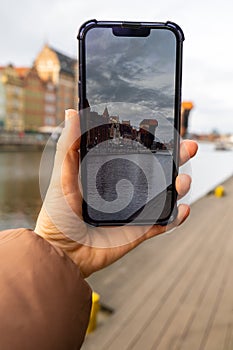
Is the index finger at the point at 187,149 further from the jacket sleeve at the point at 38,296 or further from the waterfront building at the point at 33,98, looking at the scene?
the waterfront building at the point at 33,98

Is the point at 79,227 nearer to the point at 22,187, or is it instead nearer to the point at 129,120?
the point at 129,120

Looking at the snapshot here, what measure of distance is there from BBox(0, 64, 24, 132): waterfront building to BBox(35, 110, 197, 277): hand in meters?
19.2

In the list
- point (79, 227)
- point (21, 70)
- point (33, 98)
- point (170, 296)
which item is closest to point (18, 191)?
point (170, 296)

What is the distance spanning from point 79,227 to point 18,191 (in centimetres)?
744

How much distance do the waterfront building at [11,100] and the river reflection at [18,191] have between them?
648cm

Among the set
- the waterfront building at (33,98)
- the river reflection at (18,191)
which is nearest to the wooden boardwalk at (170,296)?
the river reflection at (18,191)

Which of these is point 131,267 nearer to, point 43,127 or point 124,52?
point 124,52

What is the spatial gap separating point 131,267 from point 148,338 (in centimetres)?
72

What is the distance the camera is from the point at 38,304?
362mm

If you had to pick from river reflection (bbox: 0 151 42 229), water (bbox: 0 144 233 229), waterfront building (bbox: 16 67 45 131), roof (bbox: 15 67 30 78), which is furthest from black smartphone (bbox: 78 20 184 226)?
roof (bbox: 15 67 30 78)

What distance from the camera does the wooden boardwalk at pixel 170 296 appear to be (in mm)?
1357

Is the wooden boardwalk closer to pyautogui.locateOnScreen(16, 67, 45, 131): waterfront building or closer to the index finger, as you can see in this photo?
the index finger

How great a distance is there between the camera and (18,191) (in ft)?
25.2

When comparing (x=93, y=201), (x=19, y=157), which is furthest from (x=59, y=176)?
(x=19, y=157)
